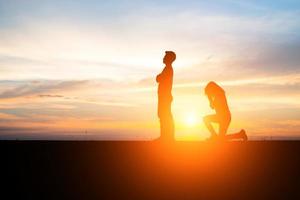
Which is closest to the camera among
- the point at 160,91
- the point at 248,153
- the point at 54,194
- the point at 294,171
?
the point at 54,194

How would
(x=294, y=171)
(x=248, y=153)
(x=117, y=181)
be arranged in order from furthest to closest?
(x=248, y=153) < (x=294, y=171) < (x=117, y=181)

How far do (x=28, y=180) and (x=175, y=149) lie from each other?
6226 millimetres

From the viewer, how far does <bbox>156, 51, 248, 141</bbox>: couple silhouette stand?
687 inches

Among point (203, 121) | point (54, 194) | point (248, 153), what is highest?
point (203, 121)

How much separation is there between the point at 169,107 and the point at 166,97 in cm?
40

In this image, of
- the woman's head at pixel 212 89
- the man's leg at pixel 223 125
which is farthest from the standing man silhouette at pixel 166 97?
the man's leg at pixel 223 125

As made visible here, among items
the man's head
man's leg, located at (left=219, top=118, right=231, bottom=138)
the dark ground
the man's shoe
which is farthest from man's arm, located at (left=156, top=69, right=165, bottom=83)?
the man's shoe

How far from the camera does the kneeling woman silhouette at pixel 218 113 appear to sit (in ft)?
58.3

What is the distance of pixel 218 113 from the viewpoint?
18094 mm

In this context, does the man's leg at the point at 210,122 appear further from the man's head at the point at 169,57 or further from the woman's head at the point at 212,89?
the man's head at the point at 169,57

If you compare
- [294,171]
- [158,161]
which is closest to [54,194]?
[158,161]

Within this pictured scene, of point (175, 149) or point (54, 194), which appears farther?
point (175, 149)

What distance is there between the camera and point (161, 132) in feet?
58.5

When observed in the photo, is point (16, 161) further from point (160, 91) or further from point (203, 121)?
point (203, 121)
